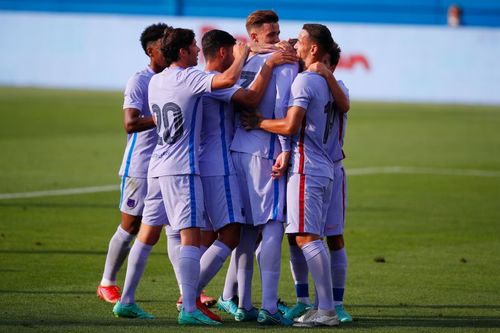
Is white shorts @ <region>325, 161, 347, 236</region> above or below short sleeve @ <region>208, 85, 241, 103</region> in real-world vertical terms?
below

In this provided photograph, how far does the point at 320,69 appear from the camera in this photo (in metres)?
8.36

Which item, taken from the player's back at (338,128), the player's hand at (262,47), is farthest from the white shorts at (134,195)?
the player's back at (338,128)

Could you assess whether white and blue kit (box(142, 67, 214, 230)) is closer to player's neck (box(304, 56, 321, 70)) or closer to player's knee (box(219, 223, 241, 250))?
player's knee (box(219, 223, 241, 250))

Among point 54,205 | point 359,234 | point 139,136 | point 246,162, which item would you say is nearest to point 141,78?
point 139,136

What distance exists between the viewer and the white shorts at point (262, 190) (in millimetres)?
8430

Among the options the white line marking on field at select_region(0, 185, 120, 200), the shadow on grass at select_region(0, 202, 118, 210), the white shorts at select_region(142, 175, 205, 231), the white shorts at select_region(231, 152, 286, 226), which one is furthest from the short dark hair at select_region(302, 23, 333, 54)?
the white line marking on field at select_region(0, 185, 120, 200)

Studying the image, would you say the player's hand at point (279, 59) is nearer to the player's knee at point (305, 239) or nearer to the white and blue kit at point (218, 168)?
the white and blue kit at point (218, 168)

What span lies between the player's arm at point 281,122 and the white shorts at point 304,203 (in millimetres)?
353

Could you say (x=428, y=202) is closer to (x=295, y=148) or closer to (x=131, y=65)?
(x=295, y=148)

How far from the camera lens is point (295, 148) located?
8.45 metres

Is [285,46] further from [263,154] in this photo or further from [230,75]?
[263,154]

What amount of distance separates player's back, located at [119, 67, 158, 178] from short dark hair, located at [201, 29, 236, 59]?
1.10 metres

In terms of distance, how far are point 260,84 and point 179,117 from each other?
2.13 ft

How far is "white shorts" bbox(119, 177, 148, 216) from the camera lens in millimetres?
9508
